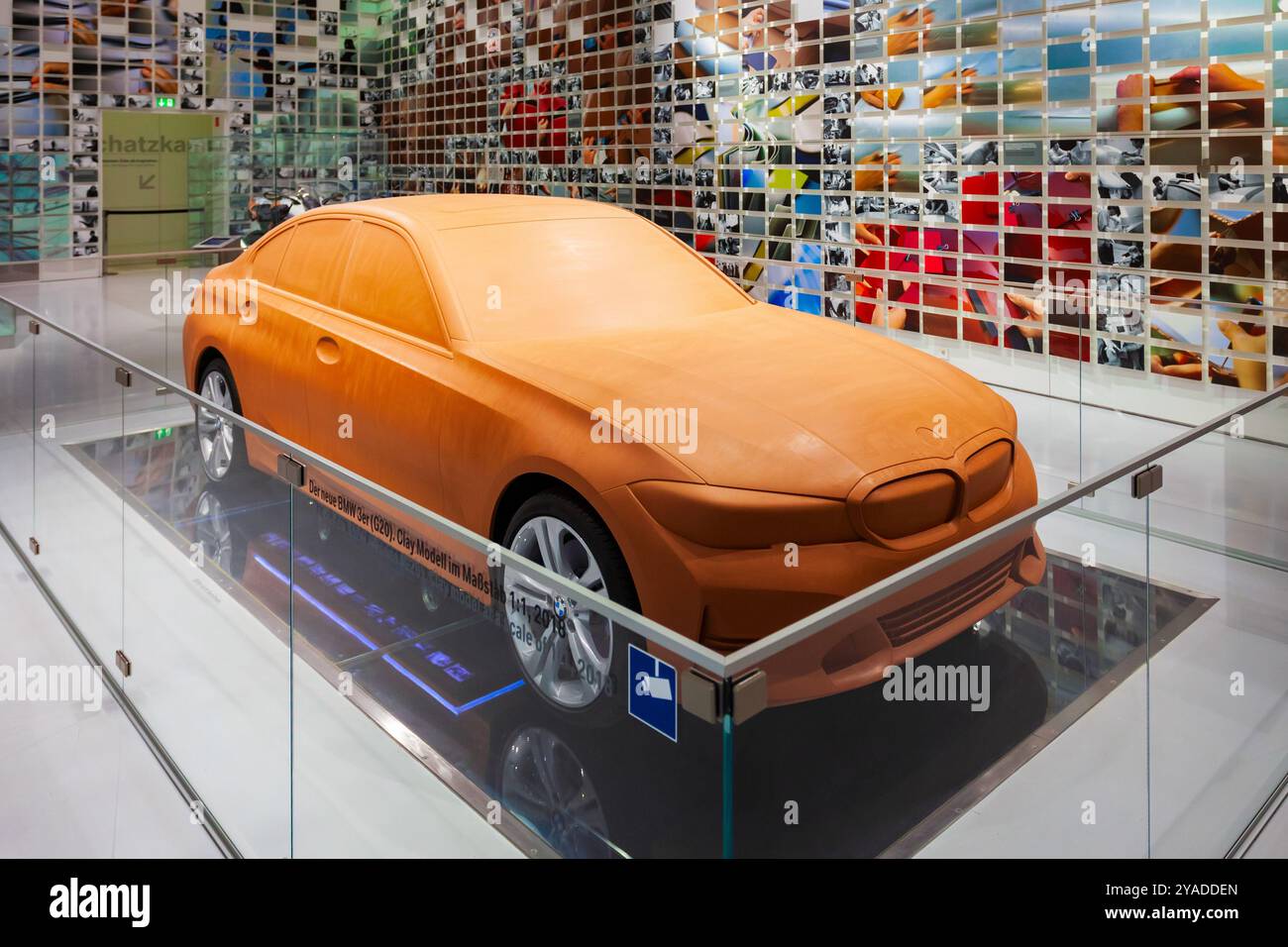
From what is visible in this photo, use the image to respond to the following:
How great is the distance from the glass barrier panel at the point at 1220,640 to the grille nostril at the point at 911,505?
0.44 meters

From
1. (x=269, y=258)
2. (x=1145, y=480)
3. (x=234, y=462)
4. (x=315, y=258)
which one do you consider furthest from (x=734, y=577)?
(x=269, y=258)

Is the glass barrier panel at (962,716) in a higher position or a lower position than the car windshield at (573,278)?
lower

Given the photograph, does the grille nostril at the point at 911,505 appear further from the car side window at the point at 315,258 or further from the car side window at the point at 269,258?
the car side window at the point at 269,258

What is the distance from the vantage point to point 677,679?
1.36 metres

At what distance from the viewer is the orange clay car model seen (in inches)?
90.3

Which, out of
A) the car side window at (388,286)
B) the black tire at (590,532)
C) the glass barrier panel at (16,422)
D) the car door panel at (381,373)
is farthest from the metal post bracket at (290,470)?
the glass barrier panel at (16,422)

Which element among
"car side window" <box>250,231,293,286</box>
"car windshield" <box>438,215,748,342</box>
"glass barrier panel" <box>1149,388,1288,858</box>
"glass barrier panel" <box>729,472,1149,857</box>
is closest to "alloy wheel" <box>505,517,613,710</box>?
"glass barrier panel" <box>729,472,1149,857</box>

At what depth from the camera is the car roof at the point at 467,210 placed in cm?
346

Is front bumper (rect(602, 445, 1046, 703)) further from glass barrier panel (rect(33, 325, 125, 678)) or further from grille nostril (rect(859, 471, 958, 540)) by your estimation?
glass barrier panel (rect(33, 325, 125, 678))

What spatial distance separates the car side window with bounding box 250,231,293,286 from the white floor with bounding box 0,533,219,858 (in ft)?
5.15

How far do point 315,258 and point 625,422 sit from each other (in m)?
1.83

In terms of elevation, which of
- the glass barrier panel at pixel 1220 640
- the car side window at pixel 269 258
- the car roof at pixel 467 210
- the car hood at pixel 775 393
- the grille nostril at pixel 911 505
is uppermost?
the car roof at pixel 467 210
